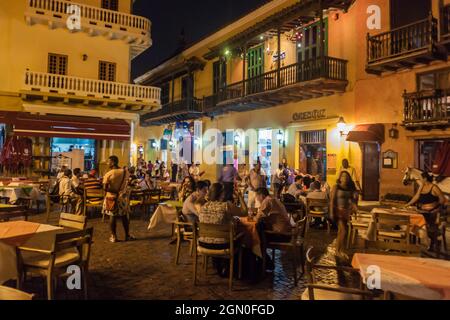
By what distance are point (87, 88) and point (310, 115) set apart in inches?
427

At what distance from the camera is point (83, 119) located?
18.5 m

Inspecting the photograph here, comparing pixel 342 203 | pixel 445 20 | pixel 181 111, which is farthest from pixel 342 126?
pixel 181 111

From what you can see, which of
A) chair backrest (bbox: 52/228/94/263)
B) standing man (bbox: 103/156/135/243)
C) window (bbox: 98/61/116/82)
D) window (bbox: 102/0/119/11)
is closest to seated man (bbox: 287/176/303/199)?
standing man (bbox: 103/156/135/243)

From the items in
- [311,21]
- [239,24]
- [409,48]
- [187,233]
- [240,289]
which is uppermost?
[239,24]

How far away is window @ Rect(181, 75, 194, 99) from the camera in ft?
91.3

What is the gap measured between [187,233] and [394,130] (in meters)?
10.6

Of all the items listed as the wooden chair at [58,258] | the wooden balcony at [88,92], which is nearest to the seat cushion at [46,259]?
the wooden chair at [58,258]

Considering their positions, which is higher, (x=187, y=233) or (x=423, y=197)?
(x=423, y=197)

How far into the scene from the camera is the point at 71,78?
1789 centimetres

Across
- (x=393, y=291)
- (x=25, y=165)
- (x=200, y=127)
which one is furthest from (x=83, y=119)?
(x=393, y=291)

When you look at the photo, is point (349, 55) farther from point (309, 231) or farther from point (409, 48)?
point (309, 231)

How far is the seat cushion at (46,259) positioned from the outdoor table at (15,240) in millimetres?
173
